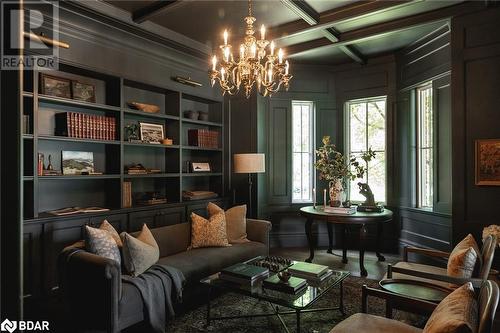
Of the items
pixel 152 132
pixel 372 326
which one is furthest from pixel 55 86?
pixel 372 326

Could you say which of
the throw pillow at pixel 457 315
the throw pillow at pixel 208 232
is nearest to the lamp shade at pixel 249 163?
the throw pillow at pixel 208 232

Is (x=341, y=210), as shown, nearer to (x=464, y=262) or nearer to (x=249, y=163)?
(x=249, y=163)

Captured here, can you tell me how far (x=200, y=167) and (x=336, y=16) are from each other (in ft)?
8.99

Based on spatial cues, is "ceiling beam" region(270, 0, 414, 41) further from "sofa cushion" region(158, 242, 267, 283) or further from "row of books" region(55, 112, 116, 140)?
"sofa cushion" region(158, 242, 267, 283)

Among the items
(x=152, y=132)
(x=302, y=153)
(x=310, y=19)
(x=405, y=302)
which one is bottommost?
(x=405, y=302)

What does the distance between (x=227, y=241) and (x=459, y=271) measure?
228 cm

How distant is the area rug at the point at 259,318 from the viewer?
2520 millimetres

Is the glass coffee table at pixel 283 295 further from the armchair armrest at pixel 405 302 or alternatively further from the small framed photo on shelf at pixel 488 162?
the small framed photo on shelf at pixel 488 162

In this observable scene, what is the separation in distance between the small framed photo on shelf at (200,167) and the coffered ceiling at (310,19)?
1.74m

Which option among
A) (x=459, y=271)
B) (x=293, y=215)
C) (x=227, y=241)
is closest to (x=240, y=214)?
(x=227, y=241)

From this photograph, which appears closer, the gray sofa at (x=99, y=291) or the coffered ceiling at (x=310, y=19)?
the gray sofa at (x=99, y=291)

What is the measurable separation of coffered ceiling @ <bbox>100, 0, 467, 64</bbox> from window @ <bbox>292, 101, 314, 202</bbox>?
116 centimetres

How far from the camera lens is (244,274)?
2.47 metres
